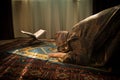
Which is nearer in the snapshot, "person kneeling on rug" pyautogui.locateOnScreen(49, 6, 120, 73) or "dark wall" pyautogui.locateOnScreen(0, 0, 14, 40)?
"person kneeling on rug" pyautogui.locateOnScreen(49, 6, 120, 73)

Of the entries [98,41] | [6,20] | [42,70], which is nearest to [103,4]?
[98,41]

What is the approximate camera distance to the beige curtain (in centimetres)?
388

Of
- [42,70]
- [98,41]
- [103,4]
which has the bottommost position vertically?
[42,70]

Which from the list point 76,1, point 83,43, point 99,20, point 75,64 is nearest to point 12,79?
point 75,64

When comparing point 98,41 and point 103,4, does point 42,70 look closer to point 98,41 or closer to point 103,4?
point 98,41

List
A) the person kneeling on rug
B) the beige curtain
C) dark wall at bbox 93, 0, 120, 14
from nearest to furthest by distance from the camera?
the person kneeling on rug
dark wall at bbox 93, 0, 120, 14
the beige curtain

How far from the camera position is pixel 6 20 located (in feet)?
12.2

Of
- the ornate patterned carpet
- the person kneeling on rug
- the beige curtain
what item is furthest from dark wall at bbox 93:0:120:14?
the ornate patterned carpet

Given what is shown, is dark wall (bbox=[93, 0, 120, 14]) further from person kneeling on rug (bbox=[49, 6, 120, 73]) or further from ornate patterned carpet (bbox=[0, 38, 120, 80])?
ornate patterned carpet (bbox=[0, 38, 120, 80])

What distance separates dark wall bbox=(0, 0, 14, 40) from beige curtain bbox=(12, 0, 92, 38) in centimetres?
19

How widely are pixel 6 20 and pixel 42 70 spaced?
8.06 feet

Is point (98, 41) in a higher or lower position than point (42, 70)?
higher

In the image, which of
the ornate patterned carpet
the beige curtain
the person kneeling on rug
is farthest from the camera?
the beige curtain

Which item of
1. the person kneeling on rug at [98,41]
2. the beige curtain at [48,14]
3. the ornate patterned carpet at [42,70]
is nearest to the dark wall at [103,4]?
the beige curtain at [48,14]
